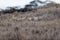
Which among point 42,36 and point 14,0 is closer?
point 42,36

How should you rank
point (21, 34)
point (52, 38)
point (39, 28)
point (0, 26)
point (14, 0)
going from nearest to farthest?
point (52, 38)
point (21, 34)
point (39, 28)
point (0, 26)
point (14, 0)

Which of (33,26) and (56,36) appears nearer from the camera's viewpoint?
(56,36)

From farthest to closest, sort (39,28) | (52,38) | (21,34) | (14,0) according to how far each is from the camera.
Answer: (14,0), (39,28), (21,34), (52,38)

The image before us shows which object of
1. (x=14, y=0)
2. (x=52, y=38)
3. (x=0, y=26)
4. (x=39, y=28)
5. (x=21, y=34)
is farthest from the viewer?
(x=14, y=0)

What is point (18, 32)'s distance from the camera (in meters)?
6.01

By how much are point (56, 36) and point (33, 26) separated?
134cm

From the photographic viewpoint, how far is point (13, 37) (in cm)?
561

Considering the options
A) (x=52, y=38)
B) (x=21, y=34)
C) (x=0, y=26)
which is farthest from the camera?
(x=0, y=26)

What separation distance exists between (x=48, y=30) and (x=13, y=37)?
999 millimetres

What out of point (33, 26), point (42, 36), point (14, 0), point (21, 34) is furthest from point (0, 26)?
point (14, 0)

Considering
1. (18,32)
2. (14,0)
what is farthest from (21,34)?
(14,0)

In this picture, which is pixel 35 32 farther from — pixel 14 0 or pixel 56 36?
pixel 14 0

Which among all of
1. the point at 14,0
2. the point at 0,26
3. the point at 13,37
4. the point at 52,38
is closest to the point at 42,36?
the point at 52,38

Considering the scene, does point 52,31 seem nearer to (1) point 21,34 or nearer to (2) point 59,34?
(2) point 59,34
